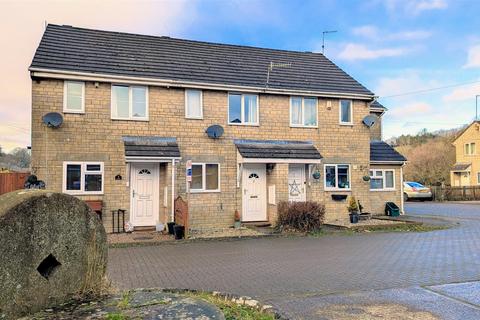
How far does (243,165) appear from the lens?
1752 cm

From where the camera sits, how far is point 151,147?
610 inches

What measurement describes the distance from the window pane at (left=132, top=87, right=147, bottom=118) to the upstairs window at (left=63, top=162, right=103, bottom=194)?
2363 millimetres

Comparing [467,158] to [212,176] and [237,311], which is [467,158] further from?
[237,311]

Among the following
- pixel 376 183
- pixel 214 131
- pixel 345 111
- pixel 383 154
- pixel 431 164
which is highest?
pixel 345 111

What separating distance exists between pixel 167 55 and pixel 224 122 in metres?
3.93

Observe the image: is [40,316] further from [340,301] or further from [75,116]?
[75,116]

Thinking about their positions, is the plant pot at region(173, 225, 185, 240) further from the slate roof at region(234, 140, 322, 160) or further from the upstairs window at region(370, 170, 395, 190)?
the upstairs window at region(370, 170, 395, 190)

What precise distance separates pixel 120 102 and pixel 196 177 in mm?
4042

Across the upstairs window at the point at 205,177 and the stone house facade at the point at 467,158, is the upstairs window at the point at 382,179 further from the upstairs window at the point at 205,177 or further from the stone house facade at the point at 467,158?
the stone house facade at the point at 467,158

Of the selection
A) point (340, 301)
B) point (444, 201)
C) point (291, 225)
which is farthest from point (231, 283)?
point (444, 201)

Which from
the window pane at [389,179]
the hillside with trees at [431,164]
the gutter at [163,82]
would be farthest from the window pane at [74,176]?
the hillside with trees at [431,164]

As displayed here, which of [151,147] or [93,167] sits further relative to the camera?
[151,147]

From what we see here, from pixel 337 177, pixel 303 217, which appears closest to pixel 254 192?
pixel 303 217

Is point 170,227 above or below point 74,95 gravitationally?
below
